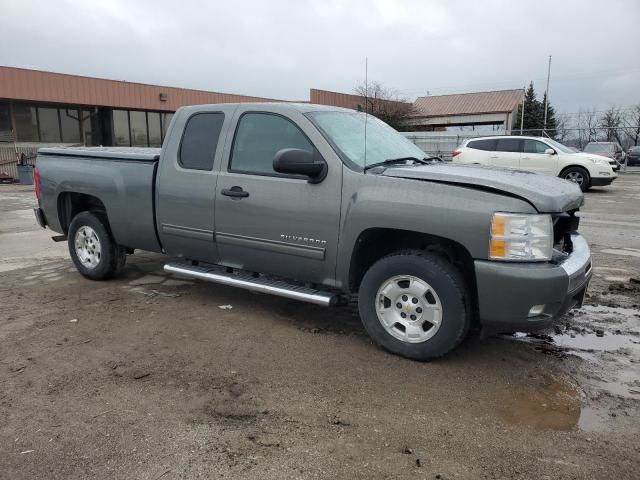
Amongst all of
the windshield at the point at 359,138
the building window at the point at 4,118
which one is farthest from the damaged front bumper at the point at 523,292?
the building window at the point at 4,118

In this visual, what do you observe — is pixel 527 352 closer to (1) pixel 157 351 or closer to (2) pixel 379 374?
(2) pixel 379 374

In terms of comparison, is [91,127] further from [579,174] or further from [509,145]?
[579,174]

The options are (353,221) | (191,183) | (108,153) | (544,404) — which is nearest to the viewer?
(544,404)

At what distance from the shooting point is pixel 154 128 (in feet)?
104

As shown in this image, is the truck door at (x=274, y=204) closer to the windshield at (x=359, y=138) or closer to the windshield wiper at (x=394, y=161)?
the windshield at (x=359, y=138)

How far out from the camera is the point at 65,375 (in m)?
3.60

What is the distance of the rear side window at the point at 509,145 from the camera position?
16.0 metres

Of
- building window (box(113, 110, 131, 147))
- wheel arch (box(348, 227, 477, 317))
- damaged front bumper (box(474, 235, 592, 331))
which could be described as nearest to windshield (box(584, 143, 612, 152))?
wheel arch (box(348, 227, 477, 317))

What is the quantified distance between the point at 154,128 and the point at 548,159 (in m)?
23.5

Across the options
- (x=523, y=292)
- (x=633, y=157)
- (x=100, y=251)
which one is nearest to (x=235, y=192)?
(x=100, y=251)

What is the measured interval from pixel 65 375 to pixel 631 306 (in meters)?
4.93

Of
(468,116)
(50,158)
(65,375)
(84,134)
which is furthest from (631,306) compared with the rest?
(468,116)

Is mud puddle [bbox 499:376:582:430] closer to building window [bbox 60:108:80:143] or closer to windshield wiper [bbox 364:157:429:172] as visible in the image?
windshield wiper [bbox 364:157:429:172]

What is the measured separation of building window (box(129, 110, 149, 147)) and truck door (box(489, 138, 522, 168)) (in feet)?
70.6
